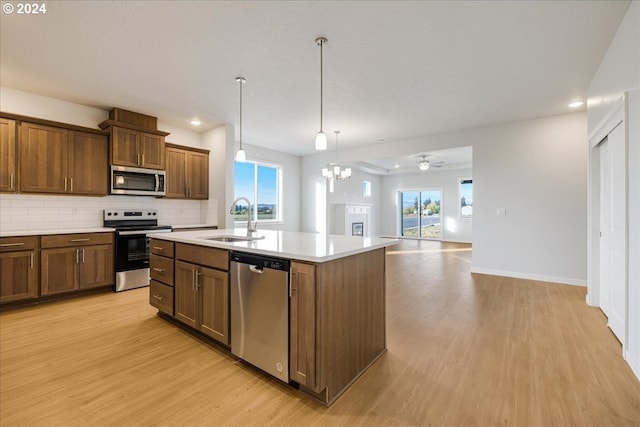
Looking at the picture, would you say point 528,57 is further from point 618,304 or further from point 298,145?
point 298,145

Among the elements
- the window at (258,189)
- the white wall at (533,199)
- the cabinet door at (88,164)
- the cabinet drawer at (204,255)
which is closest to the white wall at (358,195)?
the window at (258,189)

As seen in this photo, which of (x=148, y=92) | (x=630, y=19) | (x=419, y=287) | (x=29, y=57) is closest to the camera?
(x=630, y=19)

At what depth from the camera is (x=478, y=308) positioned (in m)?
3.29

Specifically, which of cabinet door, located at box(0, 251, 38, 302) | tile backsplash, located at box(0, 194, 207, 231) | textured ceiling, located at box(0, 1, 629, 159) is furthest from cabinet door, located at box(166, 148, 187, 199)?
cabinet door, located at box(0, 251, 38, 302)

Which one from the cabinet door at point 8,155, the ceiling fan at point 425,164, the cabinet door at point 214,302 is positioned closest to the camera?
the cabinet door at point 214,302

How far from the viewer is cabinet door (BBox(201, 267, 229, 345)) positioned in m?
2.14

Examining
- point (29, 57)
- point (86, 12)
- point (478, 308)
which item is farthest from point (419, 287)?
point (29, 57)

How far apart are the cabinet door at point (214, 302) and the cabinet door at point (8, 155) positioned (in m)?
2.93

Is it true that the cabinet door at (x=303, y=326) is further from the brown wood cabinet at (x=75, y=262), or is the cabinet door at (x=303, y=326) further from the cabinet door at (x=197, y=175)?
the cabinet door at (x=197, y=175)

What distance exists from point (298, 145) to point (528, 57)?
4.63 m

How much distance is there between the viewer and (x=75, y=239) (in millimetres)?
3631

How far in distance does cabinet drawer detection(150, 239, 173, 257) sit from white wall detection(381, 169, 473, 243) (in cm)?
Answer: 934

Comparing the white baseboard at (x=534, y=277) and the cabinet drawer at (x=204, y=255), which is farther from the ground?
the cabinet drawer at (x=204, y=255)

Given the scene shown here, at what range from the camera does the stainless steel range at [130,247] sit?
13.1 feet
